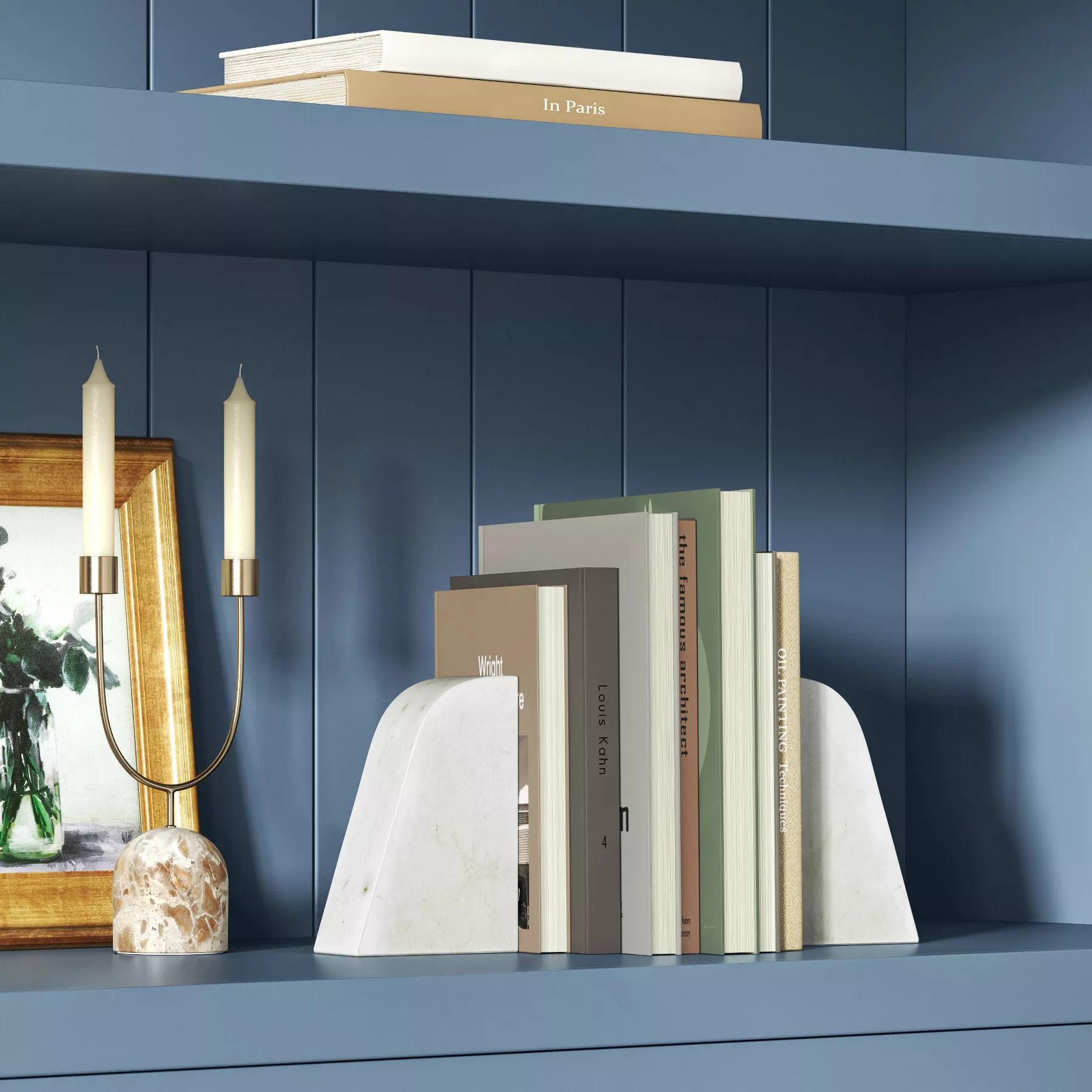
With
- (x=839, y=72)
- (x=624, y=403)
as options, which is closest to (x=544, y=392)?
(x=624, y=403)

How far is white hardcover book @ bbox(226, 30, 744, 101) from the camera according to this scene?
3.28ft

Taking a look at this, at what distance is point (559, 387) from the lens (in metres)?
1.31

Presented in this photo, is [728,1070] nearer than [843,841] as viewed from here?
Yes

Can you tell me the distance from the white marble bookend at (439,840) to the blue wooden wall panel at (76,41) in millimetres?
562

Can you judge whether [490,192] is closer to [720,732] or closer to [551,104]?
[551,104]

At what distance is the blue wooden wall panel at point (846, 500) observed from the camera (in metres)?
1.37

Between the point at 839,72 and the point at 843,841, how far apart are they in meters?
0.71

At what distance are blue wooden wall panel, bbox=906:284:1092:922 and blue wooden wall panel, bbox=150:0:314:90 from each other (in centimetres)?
62

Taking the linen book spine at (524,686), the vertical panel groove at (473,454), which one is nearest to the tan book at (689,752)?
the linen book spine at (524,686)

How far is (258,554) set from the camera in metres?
1.22

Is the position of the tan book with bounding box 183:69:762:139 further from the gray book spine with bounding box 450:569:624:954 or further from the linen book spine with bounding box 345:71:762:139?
the gray book spine with bounding box 450:569:624:954

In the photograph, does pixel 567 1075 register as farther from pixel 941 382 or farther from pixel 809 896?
pixel 941 382

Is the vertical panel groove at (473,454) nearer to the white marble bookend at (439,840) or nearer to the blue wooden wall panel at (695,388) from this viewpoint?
the blue wooden wall panel at (695,388)

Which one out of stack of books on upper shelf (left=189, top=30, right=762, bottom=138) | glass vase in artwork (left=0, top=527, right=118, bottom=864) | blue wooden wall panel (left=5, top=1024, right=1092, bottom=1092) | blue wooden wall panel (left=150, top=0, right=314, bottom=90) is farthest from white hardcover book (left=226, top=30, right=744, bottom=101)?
blue wooden wall panel (left=5, top=1024, right=1092, bottom=1092)
